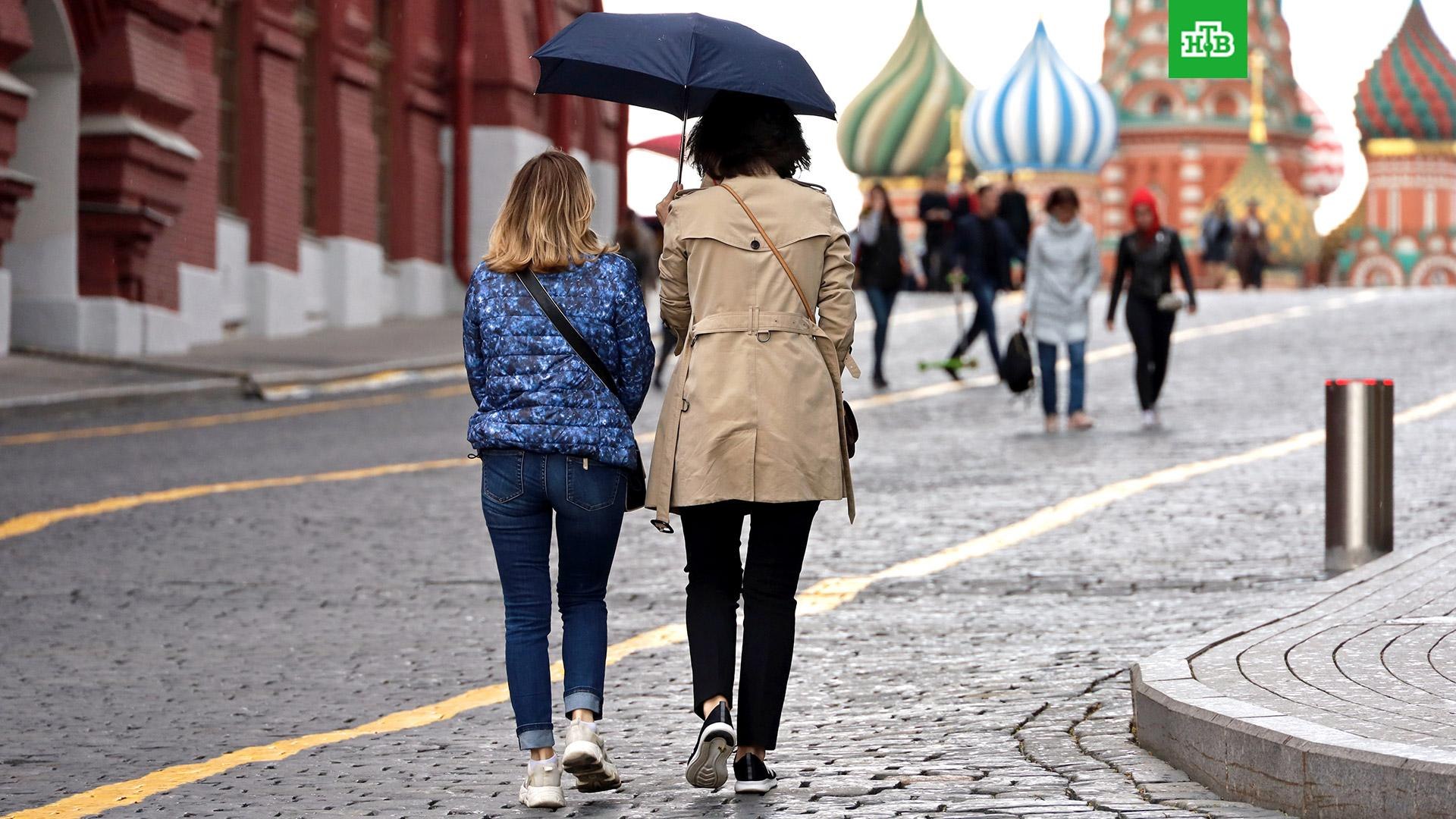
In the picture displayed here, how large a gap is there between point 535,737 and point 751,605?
629mm

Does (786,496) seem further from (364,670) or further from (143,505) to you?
(143,505)

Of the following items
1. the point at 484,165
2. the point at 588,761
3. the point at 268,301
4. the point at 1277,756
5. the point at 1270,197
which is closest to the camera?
the point at 1277,756

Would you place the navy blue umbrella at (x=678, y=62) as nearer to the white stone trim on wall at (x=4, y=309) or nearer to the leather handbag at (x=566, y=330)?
the leather handbag at (x=566, y=330)

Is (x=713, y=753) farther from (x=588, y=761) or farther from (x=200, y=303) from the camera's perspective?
(x=200, y=303)

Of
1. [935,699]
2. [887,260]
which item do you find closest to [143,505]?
[935,699]

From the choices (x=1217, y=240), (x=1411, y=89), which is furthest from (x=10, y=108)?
(x=1411, y=89)

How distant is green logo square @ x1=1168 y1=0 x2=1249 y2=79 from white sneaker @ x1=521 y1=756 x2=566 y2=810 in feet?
12.9

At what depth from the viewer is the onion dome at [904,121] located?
362ft

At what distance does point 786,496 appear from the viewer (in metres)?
6.19

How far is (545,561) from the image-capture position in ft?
21.2

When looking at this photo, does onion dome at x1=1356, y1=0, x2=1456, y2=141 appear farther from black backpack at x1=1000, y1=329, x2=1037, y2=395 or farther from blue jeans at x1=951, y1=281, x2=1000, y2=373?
black backpack at x1=1000, y1=329, x2=1037, y2=395

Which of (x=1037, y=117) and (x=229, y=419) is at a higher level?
(x=1037, y=117)

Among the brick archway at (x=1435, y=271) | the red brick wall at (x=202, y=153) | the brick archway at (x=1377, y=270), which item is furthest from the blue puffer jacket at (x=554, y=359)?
the brick archway at (x=1377, y=270)

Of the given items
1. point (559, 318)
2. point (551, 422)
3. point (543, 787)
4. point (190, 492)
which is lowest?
point (543, 787)
